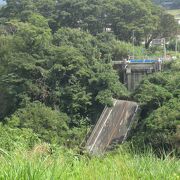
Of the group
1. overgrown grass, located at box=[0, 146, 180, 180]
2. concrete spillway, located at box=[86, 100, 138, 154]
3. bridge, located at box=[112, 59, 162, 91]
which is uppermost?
overgrown grass, located at box=[0, 146, 180, 180]

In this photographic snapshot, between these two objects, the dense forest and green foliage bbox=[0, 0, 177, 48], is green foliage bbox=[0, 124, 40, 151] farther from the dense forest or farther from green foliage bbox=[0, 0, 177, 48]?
green foliage bbox=[0, 0, 177, 48]

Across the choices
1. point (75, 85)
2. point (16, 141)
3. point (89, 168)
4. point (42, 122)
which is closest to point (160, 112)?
point (42, 122)

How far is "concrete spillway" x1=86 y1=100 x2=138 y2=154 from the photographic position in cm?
1812

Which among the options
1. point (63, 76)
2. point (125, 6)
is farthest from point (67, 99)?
point (125, 6)

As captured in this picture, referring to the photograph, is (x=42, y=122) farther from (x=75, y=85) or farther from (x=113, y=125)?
(x=75, y=85)

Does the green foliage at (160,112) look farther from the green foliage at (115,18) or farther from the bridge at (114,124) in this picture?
the green foliage at (115,18)

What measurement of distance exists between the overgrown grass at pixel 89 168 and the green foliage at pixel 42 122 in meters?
14.1

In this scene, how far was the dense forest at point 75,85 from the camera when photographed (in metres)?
16.4

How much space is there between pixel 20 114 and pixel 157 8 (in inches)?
697

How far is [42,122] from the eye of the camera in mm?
18344

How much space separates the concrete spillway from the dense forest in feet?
1.72

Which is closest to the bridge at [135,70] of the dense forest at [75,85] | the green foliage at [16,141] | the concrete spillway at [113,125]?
the dense forest at [75,85]

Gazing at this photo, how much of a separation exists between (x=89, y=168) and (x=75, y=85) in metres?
18.3

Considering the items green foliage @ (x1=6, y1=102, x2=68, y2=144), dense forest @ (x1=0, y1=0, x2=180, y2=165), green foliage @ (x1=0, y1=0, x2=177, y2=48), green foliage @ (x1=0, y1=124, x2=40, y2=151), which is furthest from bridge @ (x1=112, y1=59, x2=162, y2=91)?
green foliage @ (x1=0, y1=124, x2=40, y2=151)
